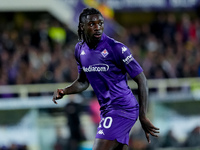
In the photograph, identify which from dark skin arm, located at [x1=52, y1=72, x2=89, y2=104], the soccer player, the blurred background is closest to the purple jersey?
the soccer player

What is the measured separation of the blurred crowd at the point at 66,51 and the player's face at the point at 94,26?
24.5 feet

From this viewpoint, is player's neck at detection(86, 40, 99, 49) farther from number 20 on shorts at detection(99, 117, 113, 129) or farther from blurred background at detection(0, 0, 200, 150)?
blurred background at detection(0, 0, 200, 150)

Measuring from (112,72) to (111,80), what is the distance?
89mm

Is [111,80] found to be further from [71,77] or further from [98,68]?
[71,77]

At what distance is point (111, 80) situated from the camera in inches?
227

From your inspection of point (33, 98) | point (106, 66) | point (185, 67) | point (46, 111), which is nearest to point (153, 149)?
point (46, 111)

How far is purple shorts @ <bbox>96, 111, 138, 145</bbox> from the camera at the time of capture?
5715 millimetres

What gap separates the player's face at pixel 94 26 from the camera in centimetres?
566

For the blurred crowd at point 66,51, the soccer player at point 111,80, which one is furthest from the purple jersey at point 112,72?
the blurred crowd at point 66,51

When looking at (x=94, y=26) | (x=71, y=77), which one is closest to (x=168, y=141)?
(x=71, y=77)

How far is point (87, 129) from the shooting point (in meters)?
11.5

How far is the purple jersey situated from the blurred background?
536 cm

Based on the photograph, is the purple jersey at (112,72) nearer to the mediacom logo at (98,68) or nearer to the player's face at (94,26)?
the mediacom logo at (98,68)

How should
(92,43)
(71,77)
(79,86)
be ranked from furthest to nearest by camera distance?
(71,77)
(79,86)
(92,43)
